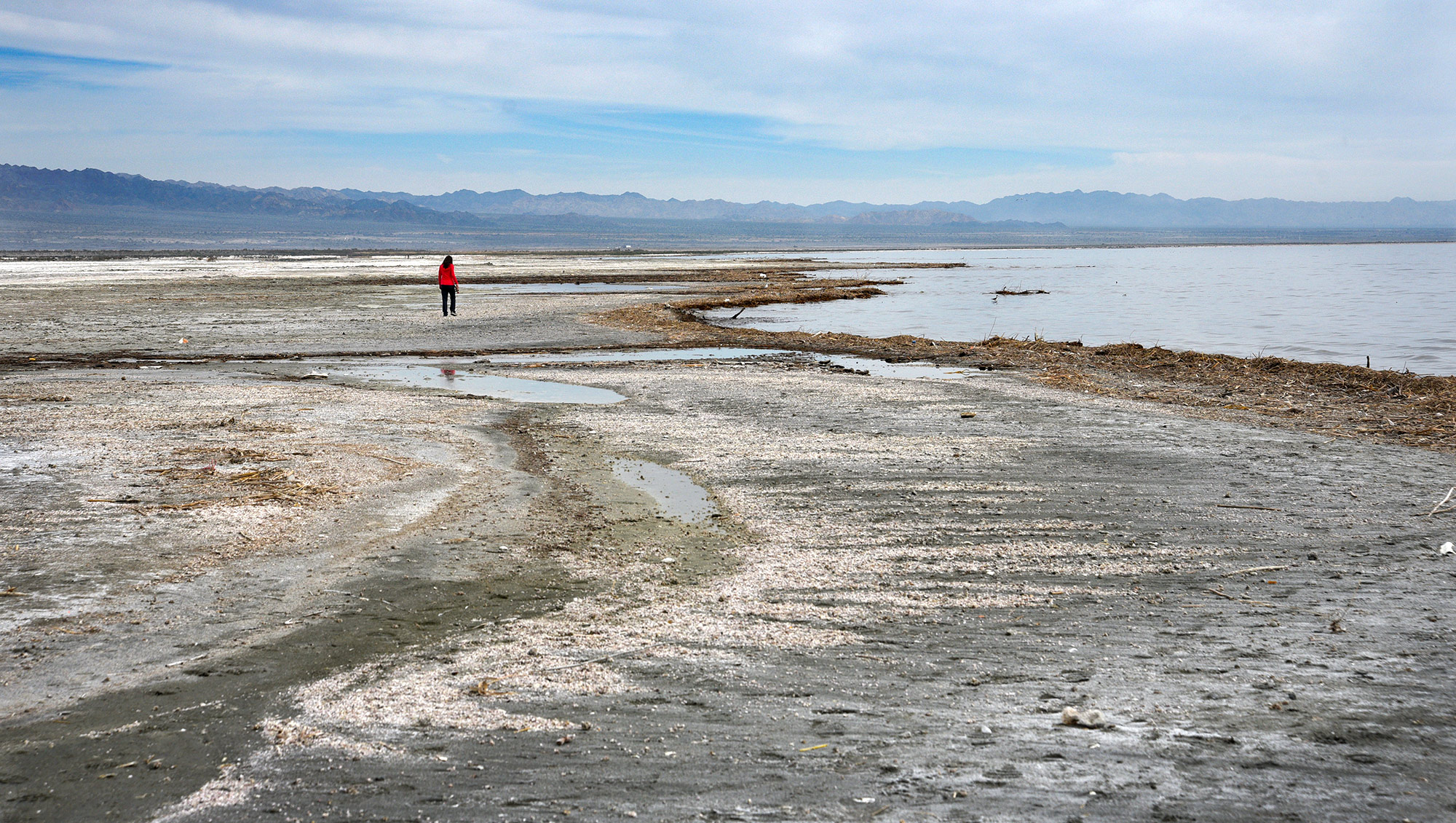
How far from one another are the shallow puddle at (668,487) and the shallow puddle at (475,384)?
17.2 ft

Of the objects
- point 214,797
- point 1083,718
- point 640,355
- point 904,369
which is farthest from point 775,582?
point 640,355

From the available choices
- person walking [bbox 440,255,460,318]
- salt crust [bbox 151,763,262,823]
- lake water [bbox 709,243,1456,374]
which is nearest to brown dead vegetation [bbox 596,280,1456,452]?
lake water [bbox 709,243,1456,374]

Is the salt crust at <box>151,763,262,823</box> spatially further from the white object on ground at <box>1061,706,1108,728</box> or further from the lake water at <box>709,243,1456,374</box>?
the lake water at <box>709,243,1456,374</box>

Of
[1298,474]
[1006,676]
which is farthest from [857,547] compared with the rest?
[1298,474]

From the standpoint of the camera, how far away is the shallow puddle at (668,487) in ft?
33.2

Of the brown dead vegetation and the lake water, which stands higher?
the lake water

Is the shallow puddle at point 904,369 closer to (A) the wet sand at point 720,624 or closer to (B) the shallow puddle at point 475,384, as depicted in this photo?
(B) the shallow puddle at point 475,384

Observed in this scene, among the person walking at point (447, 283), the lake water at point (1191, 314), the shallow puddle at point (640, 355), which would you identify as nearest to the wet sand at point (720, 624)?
the shallow puddle at point (640, 355)

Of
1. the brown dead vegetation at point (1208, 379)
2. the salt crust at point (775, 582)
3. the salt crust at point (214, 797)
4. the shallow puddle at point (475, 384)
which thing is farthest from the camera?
the shallow puddle at point (475, 384)

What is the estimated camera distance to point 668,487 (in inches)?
442

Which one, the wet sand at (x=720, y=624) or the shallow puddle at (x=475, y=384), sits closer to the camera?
the wet sand at (x=720, y=624)

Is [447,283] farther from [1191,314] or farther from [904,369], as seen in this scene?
[1191,314]

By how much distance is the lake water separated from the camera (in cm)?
3064

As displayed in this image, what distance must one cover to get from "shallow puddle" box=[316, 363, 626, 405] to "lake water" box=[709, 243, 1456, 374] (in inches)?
611
